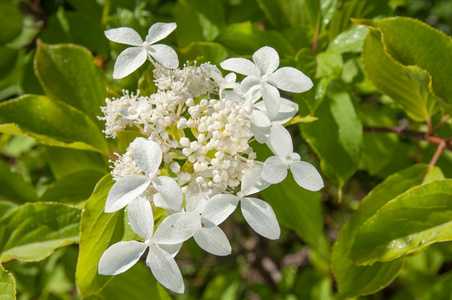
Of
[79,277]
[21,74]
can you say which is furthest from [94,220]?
[21,74]

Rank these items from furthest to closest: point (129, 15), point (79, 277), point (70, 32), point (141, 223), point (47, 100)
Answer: point (70, 32) < point (129, 15) < point (47, 100) < point (79, 277) < point (141, 223)

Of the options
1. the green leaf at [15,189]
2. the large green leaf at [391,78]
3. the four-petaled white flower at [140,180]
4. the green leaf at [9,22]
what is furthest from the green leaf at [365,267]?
the green leaf at [9,22]

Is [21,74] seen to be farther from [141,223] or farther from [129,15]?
[141,223]

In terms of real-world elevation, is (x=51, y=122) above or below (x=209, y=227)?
below

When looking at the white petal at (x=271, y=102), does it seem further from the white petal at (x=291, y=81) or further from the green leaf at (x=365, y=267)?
the green leaf at (x=365, y=267)

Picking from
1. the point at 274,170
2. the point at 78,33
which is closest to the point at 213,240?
the point at 274,170

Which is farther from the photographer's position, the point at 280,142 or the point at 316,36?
the point at 316,36

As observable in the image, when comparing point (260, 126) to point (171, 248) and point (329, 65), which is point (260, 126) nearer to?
point (171, 248)

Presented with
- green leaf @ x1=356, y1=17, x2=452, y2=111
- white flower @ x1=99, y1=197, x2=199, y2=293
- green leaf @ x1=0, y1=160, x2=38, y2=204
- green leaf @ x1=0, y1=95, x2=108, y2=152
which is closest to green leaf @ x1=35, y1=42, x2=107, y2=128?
green leaf @ x1=0, y1=95, x2=108, y2=152
